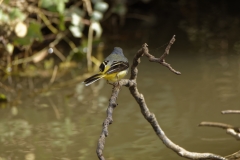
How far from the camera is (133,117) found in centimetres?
270

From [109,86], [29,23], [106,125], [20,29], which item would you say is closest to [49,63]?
[29,23]

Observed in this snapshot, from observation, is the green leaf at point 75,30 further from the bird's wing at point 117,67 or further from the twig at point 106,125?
the twig at point 106,125

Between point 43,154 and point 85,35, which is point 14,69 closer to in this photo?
point 85,35

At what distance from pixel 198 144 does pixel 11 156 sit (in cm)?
78

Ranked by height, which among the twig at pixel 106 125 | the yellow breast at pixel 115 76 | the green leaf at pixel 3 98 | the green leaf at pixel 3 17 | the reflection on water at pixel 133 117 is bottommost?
the twig at pixel 106 125

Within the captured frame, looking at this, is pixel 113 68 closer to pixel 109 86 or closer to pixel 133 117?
pixel 133 117

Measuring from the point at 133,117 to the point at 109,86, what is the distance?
0.66 metres

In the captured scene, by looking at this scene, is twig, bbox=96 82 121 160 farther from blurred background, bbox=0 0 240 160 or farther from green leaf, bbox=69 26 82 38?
green leaf, bbox=69 26 82 38

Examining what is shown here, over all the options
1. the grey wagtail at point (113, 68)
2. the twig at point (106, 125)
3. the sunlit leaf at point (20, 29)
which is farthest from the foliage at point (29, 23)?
the twig at point (106, 125)

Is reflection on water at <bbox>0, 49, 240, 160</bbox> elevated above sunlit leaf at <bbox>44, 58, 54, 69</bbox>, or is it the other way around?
sunlit leaf at <bbox>44, 58, 54, 69</bbox>

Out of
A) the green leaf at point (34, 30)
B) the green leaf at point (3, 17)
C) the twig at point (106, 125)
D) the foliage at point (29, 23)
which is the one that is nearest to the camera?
the twig at point (106, 125)

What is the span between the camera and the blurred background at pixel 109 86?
2346 mm

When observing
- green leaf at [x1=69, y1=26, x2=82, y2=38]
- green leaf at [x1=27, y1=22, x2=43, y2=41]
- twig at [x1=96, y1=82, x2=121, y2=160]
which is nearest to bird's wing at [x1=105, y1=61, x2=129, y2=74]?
twig at [x1=96, y1=82, x2=121, y2=160]

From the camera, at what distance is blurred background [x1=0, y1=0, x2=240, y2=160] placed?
7.70ft
